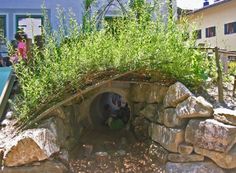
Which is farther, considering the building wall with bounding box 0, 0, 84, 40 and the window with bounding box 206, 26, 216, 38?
the window with bounding box 206, 26, 216, 38

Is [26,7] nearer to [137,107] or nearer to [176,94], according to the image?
[137,107]

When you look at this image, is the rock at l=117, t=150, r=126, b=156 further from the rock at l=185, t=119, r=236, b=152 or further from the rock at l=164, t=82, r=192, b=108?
the rock at l=185, t=119, r=236, b=152

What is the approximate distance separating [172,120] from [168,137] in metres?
0.27

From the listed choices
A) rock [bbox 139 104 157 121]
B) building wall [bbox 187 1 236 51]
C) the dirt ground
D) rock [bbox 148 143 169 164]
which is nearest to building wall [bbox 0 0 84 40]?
the dirt ground

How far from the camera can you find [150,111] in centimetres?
737

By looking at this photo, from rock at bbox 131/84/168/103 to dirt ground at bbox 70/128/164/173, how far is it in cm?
79

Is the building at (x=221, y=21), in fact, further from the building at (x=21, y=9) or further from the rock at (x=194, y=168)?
the rock at (x=194, y=168)

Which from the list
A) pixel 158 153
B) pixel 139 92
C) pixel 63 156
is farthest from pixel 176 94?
pixel 63 156

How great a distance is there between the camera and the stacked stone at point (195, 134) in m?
5.76

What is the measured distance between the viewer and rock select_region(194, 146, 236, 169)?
5727 mm

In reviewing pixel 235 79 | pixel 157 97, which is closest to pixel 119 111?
pixel 157 97

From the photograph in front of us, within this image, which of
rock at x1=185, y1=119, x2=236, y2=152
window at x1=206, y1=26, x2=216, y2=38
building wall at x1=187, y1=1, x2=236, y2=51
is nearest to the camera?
rock at x1=185, y1=119, x2=236, y2=152

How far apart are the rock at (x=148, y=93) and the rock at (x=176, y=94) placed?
0.27 m

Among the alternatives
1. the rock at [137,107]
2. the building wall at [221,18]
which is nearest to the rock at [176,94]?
the rock at [137,107]
